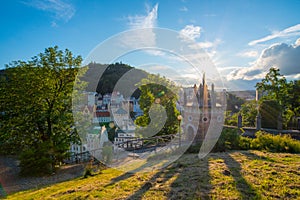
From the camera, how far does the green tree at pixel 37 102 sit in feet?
29.1

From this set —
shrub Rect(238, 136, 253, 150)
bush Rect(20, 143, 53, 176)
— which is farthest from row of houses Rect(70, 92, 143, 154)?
shrub Rect(238, 136, 253, 150)

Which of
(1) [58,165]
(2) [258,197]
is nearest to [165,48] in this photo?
(2) [258,197]

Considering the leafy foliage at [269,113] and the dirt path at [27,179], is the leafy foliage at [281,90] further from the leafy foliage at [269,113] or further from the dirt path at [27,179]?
the dirt path at [27,179]

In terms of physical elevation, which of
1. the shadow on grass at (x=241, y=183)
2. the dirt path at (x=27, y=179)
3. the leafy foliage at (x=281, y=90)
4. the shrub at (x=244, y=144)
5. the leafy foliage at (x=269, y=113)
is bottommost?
the dirt path at (x=27, y=179)

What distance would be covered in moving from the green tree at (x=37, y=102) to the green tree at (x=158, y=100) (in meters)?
6.76

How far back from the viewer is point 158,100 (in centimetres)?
1602

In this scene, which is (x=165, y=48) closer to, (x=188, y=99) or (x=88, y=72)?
(x=88, y=72)

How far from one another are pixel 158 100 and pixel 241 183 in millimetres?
12199

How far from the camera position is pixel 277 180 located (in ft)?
13.4

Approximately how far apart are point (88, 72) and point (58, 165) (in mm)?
5170

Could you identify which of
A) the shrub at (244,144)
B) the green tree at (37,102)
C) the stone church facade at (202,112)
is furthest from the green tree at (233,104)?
the green tree at (37,102)

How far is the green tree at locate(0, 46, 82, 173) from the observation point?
887 cm

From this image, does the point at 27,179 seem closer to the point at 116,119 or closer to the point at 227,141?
the point at 227,141

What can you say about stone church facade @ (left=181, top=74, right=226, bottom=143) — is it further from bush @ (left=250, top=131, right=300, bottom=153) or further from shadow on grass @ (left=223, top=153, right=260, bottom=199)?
shadow on grass @ (left=223, top=153, right=260, bottom=199)
